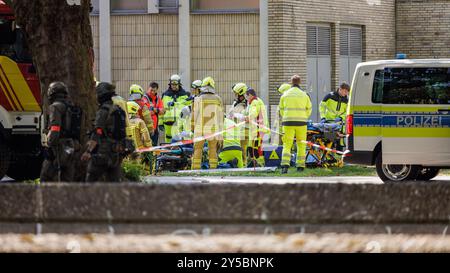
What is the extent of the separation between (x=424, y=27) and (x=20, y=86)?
655 inches

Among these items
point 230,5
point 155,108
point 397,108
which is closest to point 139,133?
point 155,108

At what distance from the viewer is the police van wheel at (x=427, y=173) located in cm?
1778

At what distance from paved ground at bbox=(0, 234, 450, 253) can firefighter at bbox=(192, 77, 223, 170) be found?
1290 centimetres

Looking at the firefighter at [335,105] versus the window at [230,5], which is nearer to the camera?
the firefighter at [335,105]

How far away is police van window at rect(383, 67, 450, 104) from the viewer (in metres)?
16.4

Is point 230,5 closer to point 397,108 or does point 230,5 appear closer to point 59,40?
point 397,108

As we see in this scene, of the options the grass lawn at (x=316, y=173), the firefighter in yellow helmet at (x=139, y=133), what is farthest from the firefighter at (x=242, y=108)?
the firefighter in yellow helmet at (x=139, y=133)

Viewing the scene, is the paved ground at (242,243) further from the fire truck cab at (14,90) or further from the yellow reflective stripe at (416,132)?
the fire truck cab at (14,90)

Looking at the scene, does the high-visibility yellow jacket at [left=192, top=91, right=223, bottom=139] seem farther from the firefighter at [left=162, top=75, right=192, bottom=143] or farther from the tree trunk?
the tree trunk

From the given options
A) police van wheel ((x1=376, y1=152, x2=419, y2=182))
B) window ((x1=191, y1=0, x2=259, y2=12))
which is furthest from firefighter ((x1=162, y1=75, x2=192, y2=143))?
police van wheel ((x1=376, y1=152, x2=419, y2=182))

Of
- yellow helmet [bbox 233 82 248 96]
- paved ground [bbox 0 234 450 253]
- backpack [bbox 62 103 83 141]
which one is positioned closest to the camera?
paved ground [bbox 0 234 450 253]

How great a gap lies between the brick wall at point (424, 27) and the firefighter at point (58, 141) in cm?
1943

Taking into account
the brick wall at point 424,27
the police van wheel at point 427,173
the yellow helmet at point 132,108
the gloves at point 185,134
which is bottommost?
the police van wheel at point 427,173
